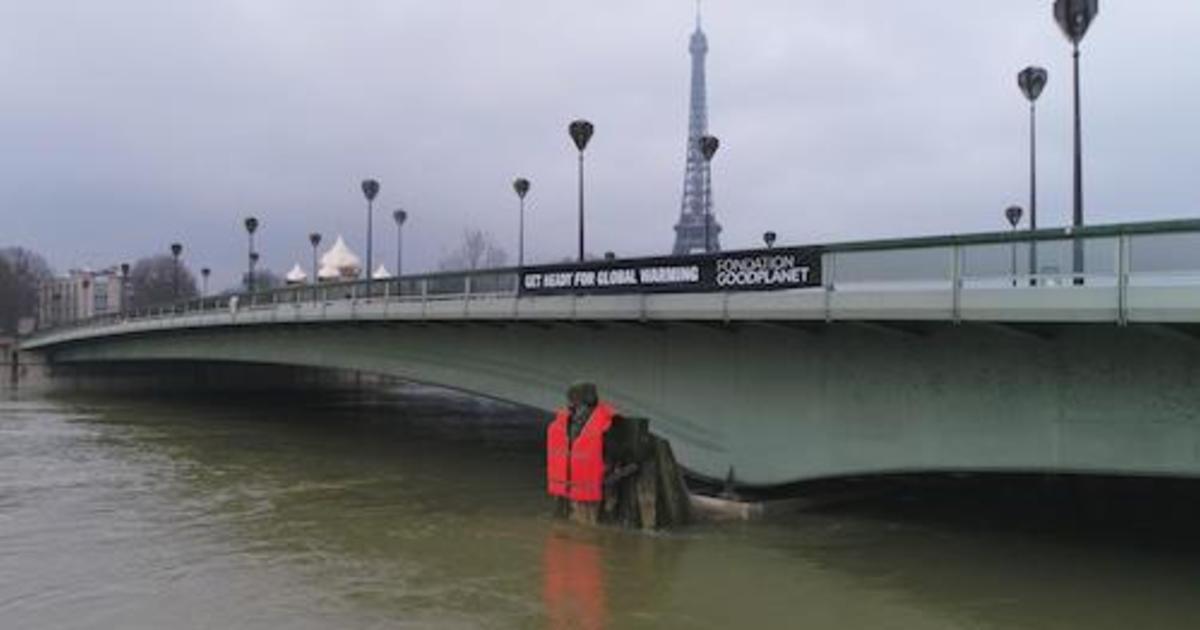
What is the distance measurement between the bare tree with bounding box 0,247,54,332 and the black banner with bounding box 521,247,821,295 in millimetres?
138329

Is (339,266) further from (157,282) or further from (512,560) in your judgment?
(157,282)

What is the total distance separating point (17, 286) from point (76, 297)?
7.60 metres

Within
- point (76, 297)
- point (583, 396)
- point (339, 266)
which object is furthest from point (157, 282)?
point (583, 396)

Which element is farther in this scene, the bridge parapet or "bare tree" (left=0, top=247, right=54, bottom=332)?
"bare tree" (left=0, top=247, right=54, bottom=332)

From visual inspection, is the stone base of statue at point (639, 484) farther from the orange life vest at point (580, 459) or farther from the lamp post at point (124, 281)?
the lamp post at point (124, 281)

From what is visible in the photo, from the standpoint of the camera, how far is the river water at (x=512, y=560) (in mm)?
14820

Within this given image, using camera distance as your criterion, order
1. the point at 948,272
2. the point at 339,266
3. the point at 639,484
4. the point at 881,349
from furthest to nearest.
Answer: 1. the point at 339,266
2. the point at 639,484
3. the point at 881,349
4. the point at 948,272

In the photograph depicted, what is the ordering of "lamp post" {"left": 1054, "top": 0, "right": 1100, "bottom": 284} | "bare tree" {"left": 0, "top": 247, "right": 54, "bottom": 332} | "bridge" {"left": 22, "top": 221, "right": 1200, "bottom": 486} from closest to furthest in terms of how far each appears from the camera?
"bridge" {"left": 22, "top": 221, "right": 1200, "bottom": 486} < "lamp post" {"left": 1054, "top": 0, "right": 1100, "bottom": 284} < "bare tree" {"left": 0, "top": 247, "right": 54, "bottom": 332}

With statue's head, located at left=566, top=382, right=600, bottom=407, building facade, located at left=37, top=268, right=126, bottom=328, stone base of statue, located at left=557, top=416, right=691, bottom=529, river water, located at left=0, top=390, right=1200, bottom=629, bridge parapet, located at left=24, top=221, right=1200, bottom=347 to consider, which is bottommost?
river water, located at left=0, top=390, right=1200, bottom=629

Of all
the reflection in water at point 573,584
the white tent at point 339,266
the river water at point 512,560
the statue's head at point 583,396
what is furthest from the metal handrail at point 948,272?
the white tent at point 339,266

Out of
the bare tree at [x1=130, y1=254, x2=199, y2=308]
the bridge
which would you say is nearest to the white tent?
the bridge

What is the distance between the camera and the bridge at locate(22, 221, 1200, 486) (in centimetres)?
1541

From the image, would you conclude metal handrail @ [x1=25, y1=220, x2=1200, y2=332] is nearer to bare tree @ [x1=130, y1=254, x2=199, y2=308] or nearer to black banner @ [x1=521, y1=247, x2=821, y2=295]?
black banner @ [x1=521, y1=247, x2=821, y2=295]

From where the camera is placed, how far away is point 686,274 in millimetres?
21766
